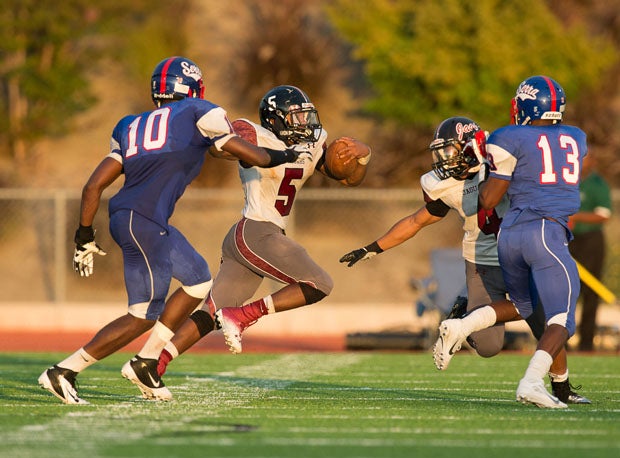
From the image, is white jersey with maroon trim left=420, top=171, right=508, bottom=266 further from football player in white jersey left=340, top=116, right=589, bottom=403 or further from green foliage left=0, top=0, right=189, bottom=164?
green foliage left=0, top=0, right=189, bottom=164

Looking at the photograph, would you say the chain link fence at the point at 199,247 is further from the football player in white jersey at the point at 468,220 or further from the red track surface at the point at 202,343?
the football player in white jersey at the point at 468,220

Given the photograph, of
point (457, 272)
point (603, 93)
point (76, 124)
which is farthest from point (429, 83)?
point (457, 272)

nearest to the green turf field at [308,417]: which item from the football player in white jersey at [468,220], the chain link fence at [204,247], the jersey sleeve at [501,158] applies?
the football player in white jersey at [468,220]

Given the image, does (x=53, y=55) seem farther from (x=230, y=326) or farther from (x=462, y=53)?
(x=230, y=326)

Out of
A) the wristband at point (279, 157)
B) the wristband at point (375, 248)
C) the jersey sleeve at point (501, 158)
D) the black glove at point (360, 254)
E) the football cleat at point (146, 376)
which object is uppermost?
the wristband at point (279, 157)

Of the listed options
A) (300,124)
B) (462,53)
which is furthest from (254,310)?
(462,53)

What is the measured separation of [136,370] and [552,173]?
2.47 meters

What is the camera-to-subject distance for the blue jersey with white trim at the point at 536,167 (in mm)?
6320

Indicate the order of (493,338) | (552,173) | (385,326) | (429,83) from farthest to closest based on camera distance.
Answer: (429,83) → (385,326) → (493,338) → (552,173)

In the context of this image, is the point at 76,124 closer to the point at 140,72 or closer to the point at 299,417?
the point at 140,72

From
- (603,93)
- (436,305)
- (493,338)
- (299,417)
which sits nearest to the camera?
(299,417)

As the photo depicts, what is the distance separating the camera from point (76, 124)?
74.7 feet

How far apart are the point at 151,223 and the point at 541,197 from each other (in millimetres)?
2108

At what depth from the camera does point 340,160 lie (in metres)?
7.02
